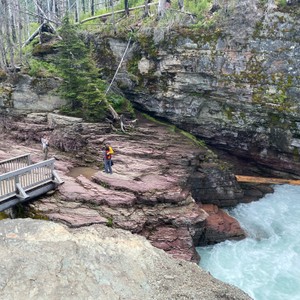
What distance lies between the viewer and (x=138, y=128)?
79.0 ft

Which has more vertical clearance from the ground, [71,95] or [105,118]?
[71,95]

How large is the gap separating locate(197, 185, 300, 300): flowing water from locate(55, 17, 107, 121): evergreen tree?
11.7 metres

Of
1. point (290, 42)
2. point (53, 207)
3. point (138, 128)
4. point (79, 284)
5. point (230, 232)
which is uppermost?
point (290, 42)

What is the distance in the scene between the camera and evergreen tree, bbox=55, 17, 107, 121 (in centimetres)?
2328

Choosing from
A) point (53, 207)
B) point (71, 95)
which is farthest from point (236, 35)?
point (53, 207)

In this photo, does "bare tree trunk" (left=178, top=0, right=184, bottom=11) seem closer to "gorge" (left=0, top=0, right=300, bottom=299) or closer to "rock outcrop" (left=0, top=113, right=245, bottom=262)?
"gorge" (left=0, top=0, right=300, bottom=299)

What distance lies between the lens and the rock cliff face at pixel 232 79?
68.7 ft

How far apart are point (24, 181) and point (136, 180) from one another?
5696mm

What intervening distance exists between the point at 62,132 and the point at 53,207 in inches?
340

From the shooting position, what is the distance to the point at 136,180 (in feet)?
59.3

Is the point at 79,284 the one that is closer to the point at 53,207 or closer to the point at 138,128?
the point at 53,207

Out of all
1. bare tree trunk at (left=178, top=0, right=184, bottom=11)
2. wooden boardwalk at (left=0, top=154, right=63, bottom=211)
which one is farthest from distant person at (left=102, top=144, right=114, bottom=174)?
bare tree trunk at (left=178, top=0, right=184, bottom=11)

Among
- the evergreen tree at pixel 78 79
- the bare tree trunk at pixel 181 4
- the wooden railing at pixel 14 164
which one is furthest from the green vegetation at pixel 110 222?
the bare tree trunk at pixel 181 4

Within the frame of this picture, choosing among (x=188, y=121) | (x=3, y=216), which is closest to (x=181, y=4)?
(x=188, y=121)
